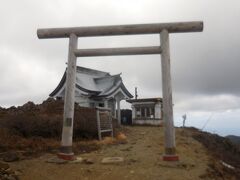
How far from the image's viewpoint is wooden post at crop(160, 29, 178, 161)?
10.8m

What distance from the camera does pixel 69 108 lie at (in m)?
11.4

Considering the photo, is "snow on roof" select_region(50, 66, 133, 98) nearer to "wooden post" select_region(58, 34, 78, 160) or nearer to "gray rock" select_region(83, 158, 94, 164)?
"wooden post" select_region(58, 34, 78, 160)

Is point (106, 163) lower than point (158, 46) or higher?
lower

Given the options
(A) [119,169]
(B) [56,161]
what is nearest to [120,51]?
(A) [119,169]

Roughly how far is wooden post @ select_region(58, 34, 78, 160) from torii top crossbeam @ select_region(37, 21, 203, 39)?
0.31 m

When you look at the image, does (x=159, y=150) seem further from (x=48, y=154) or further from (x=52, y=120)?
(x=52, y=120)

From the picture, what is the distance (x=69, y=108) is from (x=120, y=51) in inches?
103

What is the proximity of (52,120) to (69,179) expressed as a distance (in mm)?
7368

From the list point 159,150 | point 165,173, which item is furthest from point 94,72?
point 165,173

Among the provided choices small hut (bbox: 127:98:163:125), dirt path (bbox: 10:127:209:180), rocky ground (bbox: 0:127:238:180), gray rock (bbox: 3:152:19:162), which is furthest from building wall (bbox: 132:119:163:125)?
gray rock (bbox: 3:152:19:162)

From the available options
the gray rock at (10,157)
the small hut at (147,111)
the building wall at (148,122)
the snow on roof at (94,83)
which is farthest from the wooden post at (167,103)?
the building wall at (148,122)

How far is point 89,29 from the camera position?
1170cm

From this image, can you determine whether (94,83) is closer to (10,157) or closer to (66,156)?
(66,156)

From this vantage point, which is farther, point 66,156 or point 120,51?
point 120,51
